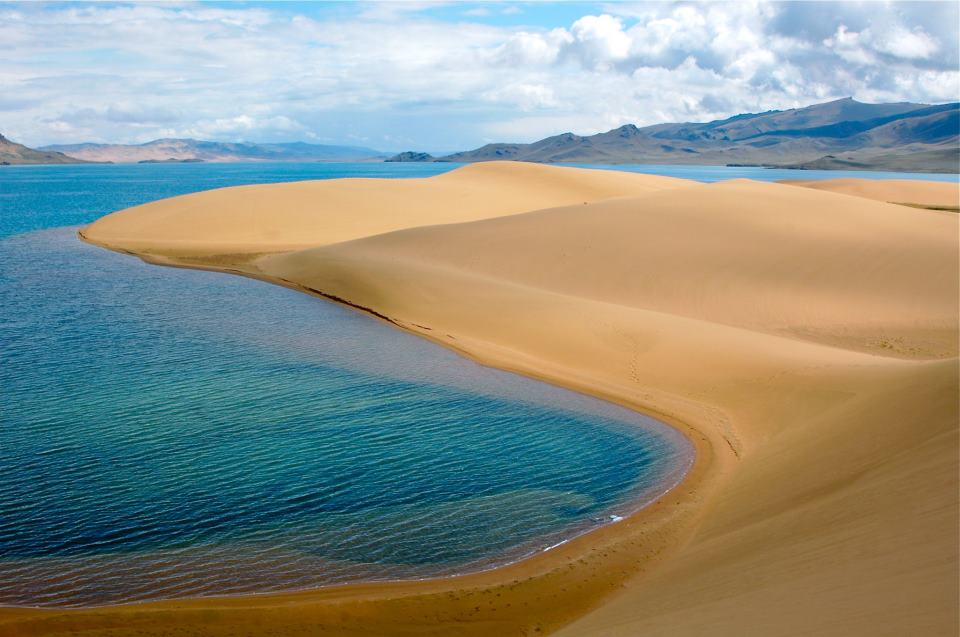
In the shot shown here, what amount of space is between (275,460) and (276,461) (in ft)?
0.15

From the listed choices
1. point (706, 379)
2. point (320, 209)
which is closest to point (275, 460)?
point (706, 379)

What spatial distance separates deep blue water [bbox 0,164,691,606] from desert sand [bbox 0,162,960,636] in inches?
22.9

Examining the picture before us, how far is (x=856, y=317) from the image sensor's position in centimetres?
1989

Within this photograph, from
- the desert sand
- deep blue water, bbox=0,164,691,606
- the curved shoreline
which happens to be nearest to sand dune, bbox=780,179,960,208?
the desert sand

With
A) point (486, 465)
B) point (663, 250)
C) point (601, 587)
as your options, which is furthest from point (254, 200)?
point (601, 587)

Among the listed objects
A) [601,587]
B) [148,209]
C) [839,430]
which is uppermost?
[148,209]

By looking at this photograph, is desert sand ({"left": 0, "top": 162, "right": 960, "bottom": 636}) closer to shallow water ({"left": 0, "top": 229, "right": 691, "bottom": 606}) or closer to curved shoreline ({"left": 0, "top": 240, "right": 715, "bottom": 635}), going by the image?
curved shoreline ({"left": 0, "top": 240, "right": 715, "bottom": 635})

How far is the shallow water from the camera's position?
830 cm

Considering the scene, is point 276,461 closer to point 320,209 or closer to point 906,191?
point 320,209

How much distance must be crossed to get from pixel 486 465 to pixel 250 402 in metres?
4.59

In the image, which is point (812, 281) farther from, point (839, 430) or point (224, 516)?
point (224, 516)

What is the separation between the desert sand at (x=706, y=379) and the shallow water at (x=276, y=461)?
1.82 ft

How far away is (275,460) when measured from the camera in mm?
10891

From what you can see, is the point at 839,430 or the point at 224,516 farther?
the point at 839,430
